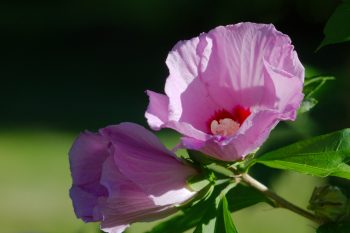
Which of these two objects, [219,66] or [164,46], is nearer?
[219,66]

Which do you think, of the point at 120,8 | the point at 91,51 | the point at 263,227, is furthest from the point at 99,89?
the point at 263,227

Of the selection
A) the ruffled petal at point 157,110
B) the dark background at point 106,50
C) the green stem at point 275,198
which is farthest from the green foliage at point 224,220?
the dark background at point 106,50

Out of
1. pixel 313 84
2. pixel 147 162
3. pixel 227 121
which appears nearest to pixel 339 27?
pixel 313 84

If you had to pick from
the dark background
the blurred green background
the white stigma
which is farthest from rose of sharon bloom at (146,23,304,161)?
the dark background

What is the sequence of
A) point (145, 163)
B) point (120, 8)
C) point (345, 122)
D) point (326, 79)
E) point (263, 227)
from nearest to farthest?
point (145, 163) < point (326, 79) < point (263, 227) < point (345, 122) < point (120, 8)

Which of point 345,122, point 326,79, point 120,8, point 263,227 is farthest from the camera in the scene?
point 120,8

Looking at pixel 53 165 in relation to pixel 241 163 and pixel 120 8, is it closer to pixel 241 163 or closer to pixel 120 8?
pixel 120 8

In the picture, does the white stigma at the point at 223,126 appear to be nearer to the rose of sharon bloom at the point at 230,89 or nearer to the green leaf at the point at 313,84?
the rose of sharon bloom at the point at 230,89
